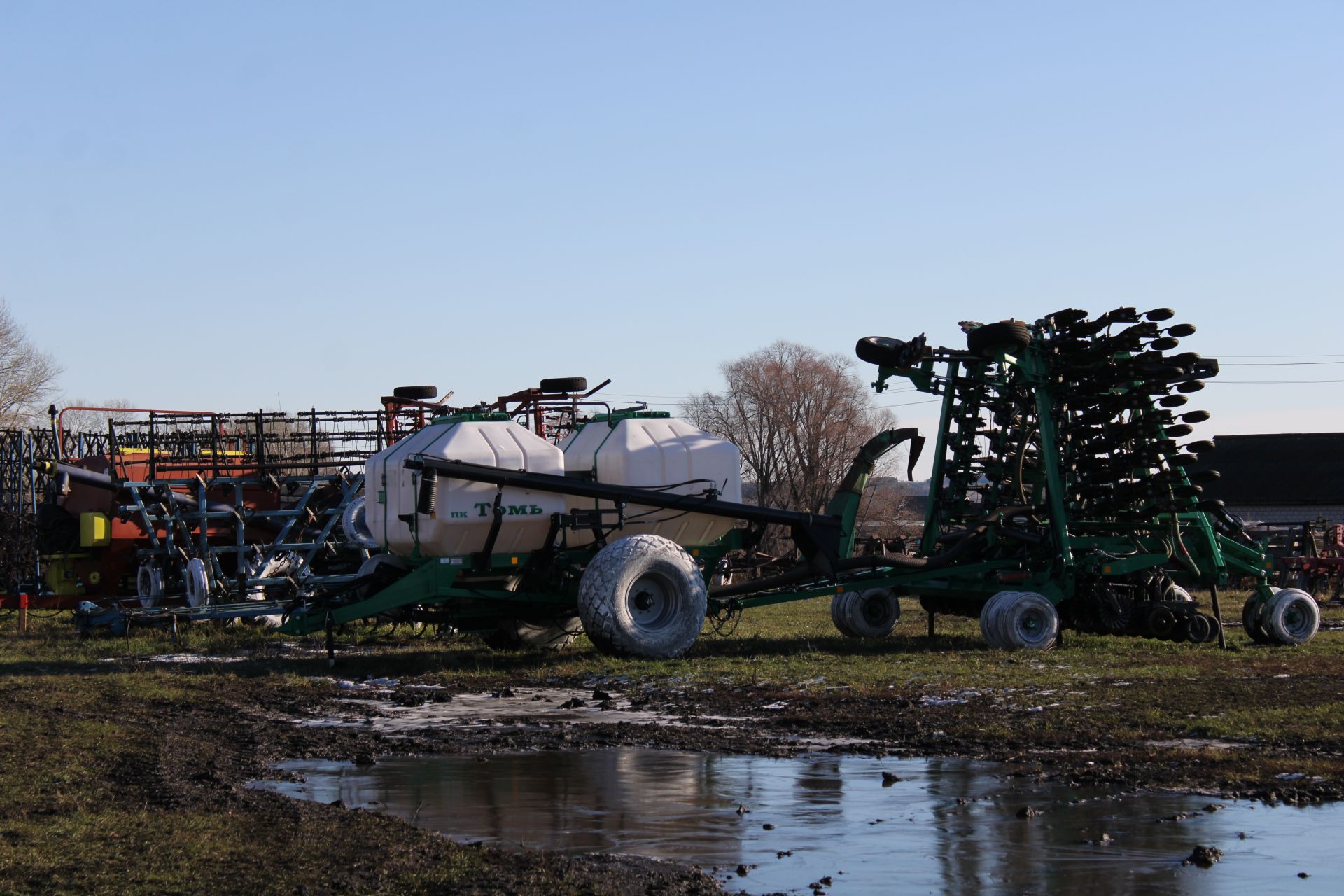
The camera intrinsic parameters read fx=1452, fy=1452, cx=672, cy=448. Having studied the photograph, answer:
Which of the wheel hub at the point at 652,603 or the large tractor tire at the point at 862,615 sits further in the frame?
the large tractor tire at the point at 862,615

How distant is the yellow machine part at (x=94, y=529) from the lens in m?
23.2

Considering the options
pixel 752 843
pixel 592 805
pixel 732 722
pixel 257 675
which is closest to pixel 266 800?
pixel 592 805

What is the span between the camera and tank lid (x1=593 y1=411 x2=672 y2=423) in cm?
1753

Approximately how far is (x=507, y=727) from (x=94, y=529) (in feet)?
45.2

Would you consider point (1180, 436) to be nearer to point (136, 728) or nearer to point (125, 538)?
point (136, 728)

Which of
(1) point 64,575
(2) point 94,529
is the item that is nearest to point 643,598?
(2) point 94,529

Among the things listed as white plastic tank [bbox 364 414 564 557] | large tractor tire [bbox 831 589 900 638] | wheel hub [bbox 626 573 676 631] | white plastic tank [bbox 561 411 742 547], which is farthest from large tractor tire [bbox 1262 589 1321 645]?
white plastic tank [bbox 364 414 564 557]

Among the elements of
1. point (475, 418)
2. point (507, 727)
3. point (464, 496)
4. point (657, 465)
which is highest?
point (475, 418)

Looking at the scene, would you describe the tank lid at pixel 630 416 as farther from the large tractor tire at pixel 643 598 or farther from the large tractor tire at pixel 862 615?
the large tractor tire at pixel 862 615

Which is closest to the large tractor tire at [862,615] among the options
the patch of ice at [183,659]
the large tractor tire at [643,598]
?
the large tractor tire at [643,598]

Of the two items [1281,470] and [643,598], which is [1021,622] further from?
[1281,470]

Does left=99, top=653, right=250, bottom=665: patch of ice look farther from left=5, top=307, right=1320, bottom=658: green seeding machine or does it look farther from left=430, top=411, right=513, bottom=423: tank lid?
left=430, top=411, right=513, bottom=423: tank lid

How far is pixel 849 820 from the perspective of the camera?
26.4ft

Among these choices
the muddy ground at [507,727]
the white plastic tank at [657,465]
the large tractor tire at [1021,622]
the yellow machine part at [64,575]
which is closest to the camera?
the muddy ground at [507,727]
